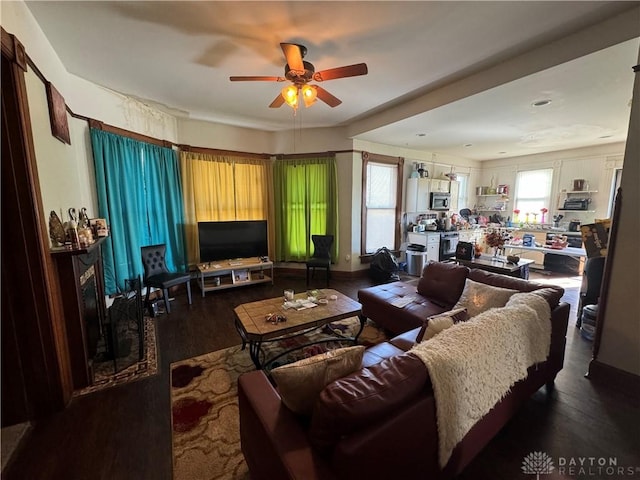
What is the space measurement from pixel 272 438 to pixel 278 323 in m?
1.32

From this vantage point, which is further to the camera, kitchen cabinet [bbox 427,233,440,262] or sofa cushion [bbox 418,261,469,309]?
kitchen cabinet [bbox 427,233,440,262]

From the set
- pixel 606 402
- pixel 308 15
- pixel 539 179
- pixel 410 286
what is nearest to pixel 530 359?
pixel 606 402

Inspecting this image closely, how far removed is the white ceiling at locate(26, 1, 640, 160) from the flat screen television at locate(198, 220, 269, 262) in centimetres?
183

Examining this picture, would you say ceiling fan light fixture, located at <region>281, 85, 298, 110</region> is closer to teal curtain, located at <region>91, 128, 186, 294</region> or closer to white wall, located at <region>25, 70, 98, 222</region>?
white wall, located at <region>25, 70, 98, 222</region>

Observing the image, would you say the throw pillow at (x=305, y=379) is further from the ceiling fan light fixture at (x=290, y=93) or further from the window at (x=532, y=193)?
the window at (x=532, y=193)

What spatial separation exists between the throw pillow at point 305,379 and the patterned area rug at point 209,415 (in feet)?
2.56

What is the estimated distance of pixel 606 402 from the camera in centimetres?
203

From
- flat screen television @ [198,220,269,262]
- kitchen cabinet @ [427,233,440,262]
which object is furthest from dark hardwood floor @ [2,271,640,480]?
kitchen cabinet @ [427,233,440,262]


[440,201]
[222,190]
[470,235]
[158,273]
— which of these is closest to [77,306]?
[158,273]

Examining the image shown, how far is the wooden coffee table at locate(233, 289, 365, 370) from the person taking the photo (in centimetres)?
A: 226

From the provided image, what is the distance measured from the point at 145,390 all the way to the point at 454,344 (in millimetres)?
2383

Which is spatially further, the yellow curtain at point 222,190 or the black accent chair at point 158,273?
the yellow curtain at point 222,190

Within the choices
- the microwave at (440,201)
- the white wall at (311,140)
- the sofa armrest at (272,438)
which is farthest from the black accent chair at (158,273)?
the microwave at (440,201)

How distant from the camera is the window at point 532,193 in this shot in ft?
21.4
